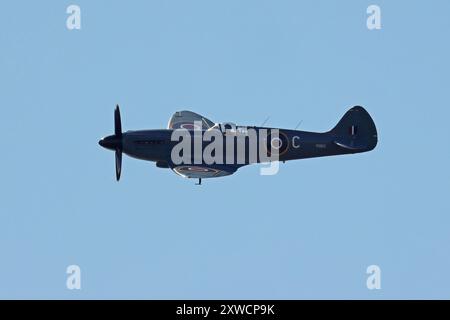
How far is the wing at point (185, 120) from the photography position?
1809 inches

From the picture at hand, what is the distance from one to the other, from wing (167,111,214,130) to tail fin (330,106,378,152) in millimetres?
4555

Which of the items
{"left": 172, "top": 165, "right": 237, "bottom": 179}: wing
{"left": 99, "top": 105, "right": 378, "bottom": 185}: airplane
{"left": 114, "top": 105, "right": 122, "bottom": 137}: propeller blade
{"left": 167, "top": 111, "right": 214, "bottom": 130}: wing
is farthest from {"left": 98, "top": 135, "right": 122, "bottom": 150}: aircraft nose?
{"left": 167, "top": 111, "right": 214, "bottom": 130}: wing

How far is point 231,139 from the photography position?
43938 millimetres

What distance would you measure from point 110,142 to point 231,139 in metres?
4.11

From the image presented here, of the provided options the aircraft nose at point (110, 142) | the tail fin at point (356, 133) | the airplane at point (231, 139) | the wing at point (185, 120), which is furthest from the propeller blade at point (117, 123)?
the tail fin at point (356, 133)

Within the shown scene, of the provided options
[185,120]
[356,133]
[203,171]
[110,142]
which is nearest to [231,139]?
[203,171]

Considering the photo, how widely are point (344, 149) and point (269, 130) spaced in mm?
2850

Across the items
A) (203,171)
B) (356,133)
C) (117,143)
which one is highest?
(356,133)

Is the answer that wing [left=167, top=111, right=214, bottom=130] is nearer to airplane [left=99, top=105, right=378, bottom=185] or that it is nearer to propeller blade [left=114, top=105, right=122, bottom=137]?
airplane [left=99, top=105, right=378, bottom=185]

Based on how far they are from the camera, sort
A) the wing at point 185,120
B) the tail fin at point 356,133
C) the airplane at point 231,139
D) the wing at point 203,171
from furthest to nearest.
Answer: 1. the wing at point 185,120
2. the tail fin at point 356,133
3. the airplane at point 231,139
4. the wing at point 203,171

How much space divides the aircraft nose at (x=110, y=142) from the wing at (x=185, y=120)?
2.96m

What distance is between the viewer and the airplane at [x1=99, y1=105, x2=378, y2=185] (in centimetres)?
4369

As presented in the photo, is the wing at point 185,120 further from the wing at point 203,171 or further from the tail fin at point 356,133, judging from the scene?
the tail fin at point 356,133

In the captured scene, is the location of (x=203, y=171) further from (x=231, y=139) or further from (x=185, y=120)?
(x=185, y=120)
